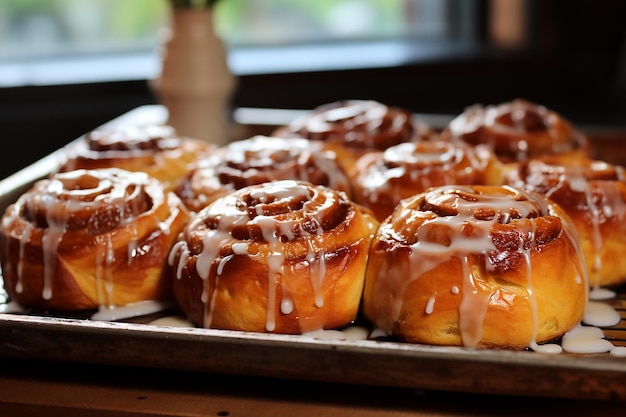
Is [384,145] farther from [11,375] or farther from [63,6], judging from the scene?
[63,6]

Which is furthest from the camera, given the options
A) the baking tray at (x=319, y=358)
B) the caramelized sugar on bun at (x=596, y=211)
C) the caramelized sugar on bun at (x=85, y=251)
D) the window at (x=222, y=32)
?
the window at (x=222, y=32)

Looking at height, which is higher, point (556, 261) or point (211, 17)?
point (211, 17)

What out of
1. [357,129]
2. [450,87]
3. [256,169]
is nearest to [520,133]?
[357,129]

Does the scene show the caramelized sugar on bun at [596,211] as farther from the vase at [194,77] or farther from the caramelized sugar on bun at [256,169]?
the vase at [194,77]

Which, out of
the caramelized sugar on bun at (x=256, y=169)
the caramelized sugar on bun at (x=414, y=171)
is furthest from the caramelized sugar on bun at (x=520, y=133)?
the caramelized sugar on bun at (x=256, y=169)

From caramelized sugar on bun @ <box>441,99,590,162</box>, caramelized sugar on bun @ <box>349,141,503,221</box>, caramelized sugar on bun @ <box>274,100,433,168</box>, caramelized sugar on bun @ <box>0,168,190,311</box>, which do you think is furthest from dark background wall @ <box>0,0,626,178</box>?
caramelized sugar on bun @ <box>0,168,190,311</box>

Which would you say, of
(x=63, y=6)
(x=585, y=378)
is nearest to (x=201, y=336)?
(x=585, y=378)

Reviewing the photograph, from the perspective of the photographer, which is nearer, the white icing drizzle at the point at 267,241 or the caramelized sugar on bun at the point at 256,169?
the white icing drizzle at the point at 267,241
